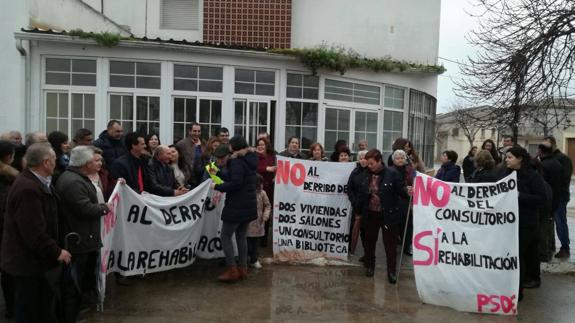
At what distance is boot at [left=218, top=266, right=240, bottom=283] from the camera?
6445mm

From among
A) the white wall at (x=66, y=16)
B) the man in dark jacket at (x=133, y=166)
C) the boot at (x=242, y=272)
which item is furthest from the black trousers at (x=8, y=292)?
the white wall at (x=66, y=16)

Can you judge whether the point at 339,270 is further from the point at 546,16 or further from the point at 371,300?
the point at 546,16

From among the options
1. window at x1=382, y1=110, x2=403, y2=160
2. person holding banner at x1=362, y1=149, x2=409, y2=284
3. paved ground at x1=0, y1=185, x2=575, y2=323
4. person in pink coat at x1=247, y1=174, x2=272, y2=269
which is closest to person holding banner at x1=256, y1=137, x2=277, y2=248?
person in pink coat at x1=247, y1=174, x2=272, y2=269

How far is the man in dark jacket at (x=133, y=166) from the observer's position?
20.4ft

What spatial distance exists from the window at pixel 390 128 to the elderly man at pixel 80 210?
945cm

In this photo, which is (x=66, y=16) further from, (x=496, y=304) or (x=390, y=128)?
(x=496, y=304)

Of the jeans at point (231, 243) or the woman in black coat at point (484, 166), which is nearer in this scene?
the jeans at point (231, 243)

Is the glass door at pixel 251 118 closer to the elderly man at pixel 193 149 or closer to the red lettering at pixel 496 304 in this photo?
the elderly man at pixel 193 149

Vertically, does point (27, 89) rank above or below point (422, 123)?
above

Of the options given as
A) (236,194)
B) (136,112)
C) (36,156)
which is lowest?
(236,194)

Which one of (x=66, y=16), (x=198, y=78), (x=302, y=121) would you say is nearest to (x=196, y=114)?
(x=198, y=78)

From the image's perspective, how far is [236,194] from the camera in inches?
253

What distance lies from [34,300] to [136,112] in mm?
7040

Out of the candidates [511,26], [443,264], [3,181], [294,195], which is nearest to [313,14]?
[511,26]
